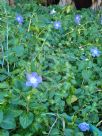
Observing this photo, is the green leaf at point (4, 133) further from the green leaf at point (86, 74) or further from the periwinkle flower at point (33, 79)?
the green leaf at point (86, 74)

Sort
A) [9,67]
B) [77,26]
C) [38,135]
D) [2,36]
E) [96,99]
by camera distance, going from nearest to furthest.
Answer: [38,135], [96,99], [9,67], [2,36], [77,26]

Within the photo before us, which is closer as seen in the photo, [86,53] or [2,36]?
[2,36]

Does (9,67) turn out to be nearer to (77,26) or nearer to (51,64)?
(51,64)

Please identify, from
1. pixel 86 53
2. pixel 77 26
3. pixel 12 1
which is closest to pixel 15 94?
pixel 86 53

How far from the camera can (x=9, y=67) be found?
2.20 metres

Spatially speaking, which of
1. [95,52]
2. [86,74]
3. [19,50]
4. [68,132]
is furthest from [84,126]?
[95,52]

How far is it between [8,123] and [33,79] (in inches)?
9.2

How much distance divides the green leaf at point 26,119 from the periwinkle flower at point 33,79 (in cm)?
14

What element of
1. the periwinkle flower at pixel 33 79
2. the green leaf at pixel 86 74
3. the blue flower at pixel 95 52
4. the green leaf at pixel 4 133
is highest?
the blue flower at pixel 95 52

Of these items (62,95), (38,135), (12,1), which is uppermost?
(12,1)

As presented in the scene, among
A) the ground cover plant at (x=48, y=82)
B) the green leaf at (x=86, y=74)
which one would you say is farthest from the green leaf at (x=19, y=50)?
the green leaf at (x=86, y=74)

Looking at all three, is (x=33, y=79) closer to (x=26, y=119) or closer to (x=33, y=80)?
(x=33, y=80)

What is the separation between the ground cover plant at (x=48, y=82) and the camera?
5.37 feet

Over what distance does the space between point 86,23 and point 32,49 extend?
1.07 metres
